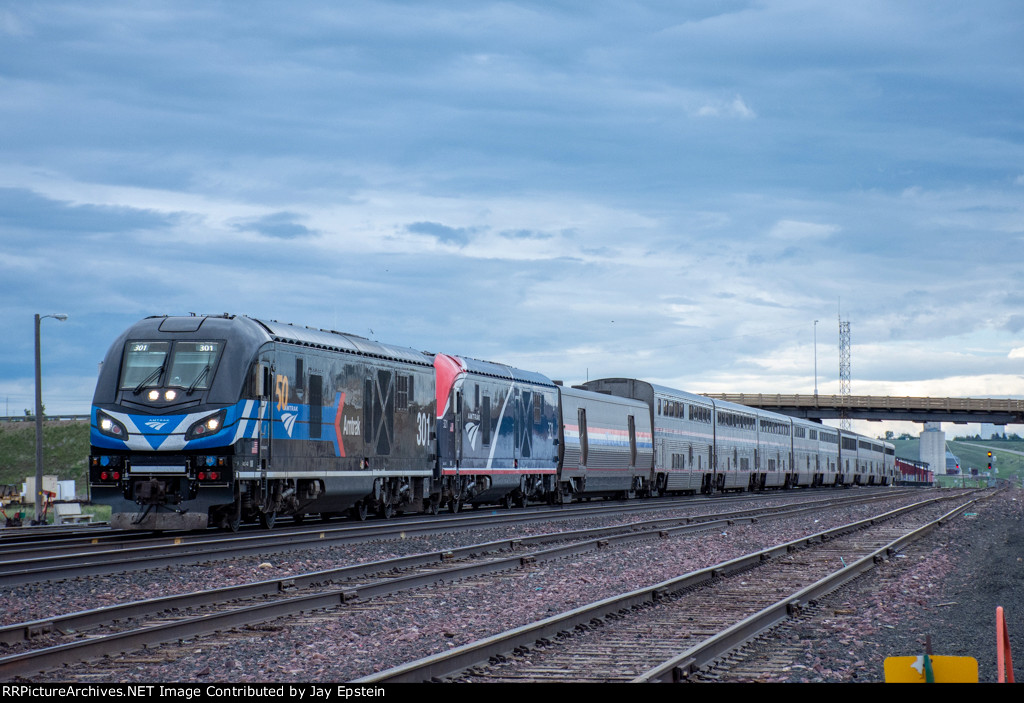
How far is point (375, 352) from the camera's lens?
25766 mm

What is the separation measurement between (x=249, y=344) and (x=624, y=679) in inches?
540

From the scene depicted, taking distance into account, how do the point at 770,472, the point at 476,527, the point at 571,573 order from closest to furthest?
the point at 571,573
the point at 476,527
the point at 770,472

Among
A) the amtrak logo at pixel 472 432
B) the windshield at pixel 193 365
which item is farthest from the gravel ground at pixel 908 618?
the amtrak logo at pixel 472 432

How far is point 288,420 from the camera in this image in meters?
21.6

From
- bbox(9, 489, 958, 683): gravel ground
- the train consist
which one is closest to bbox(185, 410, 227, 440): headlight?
the train consist

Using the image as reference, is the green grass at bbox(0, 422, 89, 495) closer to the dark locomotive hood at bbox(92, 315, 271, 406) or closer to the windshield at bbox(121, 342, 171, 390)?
the dark locomotive hood at bbox(92, 315, 271, 406)

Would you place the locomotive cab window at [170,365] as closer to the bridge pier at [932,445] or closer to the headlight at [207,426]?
the headlight at [207,426]

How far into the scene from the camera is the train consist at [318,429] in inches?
779

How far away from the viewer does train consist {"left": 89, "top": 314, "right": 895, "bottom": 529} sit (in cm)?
1978

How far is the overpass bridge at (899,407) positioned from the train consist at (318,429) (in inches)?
2769

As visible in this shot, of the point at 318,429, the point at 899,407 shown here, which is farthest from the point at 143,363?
the point at 899,407

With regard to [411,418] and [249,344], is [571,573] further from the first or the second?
[411,418]

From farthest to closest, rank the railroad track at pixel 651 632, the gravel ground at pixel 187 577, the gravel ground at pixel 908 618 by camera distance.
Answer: the gravel ground at pixel 187 577, the gravel ground at pixel 908 618, the railroad track at pixel 651 632
